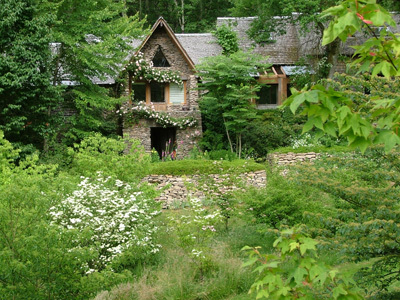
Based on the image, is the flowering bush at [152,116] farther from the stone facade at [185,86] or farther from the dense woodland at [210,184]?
the dense woodland at [210,184]

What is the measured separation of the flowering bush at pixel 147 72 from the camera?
24219mm

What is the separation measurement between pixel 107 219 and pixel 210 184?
16.1 feet

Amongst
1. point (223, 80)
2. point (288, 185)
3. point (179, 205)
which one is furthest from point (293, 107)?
point (223, 80)

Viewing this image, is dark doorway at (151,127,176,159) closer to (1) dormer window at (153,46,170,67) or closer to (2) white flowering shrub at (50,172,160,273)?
(1) dormer window at (153,46,170,67)

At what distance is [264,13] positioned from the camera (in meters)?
25.4

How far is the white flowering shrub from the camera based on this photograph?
916 cm

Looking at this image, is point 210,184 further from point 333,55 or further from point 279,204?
point 333,55

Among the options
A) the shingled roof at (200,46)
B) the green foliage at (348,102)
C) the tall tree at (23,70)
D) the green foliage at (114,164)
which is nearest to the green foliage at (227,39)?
the shingled roof at (200,46)

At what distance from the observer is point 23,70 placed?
61.2 ft

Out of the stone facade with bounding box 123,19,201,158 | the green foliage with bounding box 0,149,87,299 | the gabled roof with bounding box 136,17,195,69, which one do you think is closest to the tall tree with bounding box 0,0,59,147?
the stone facade with bounding box 123,19,201,158

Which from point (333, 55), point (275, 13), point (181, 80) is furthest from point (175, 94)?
point (333, 55)

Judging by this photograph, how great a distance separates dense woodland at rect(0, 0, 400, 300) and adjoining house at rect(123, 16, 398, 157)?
92cm

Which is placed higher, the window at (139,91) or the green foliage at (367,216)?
the window at (139,91)

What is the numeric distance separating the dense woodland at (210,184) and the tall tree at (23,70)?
6 centimetres
